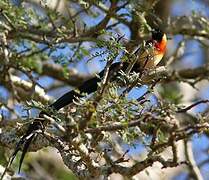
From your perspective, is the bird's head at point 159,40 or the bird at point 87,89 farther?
the bird's head at point 159,40

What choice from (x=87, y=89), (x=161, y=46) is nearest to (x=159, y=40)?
(x=161, y=46)

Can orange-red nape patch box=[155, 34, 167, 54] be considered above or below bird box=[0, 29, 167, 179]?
above

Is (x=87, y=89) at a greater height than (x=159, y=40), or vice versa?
(x=159, y=40)

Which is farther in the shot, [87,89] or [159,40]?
[159,40]

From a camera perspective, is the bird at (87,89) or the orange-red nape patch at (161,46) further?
the orange-red nape patch at (161,46)

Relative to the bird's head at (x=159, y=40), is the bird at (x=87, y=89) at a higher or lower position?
lower

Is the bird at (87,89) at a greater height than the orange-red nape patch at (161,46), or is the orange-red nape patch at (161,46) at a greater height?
the orange-red nape patch at (161,46)

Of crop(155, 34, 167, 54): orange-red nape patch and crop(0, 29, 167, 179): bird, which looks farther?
crop(155, 34, 167, 54): orange-red nape patch

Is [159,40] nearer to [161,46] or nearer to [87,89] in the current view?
[161,46]

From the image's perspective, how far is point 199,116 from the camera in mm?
1830

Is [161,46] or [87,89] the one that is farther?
[161,46]

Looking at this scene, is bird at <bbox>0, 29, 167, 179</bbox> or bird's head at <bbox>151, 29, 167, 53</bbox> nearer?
bird at <bbox>0, 29, 167, 179</bbox>

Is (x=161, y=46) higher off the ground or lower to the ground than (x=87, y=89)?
higher

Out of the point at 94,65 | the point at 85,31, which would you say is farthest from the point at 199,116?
the point at 94,65
